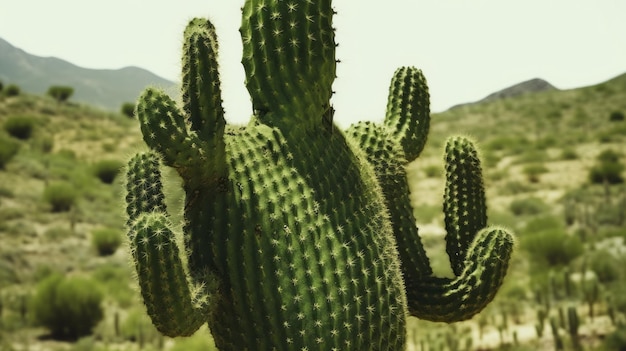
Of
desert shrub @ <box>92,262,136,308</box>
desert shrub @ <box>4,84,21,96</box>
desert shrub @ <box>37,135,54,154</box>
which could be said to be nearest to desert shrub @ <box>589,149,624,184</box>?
desert shrub @ <box>92,262,136,308</box>

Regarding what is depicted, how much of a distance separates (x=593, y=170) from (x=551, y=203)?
2763 millimetres

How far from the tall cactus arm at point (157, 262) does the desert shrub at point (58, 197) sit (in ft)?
68.5

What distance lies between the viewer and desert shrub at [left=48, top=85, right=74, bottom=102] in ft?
132

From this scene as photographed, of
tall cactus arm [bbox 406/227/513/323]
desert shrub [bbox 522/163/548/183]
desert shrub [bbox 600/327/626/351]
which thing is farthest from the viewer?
desert shrub [bbox 522/163/548/183]

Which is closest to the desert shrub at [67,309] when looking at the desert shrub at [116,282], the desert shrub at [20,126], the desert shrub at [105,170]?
the desert shrub at [116,282]

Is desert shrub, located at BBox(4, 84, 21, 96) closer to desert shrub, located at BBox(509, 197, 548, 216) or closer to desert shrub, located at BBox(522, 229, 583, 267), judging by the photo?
desert shrub, located at BBox(509, 197, 548, 216)

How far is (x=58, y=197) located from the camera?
22.3 metres

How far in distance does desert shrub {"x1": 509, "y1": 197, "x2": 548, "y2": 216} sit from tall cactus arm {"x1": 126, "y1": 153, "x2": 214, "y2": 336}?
73.6 ft

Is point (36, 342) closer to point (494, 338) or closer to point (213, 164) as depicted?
point (494, 338)

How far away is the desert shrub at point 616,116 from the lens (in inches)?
1387

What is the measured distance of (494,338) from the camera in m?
12.2

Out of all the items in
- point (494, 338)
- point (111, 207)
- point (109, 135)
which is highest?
point (109, 135)

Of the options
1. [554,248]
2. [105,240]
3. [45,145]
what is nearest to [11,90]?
[45,145]

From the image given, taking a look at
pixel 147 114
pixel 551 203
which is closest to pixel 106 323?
pixel 147 114
